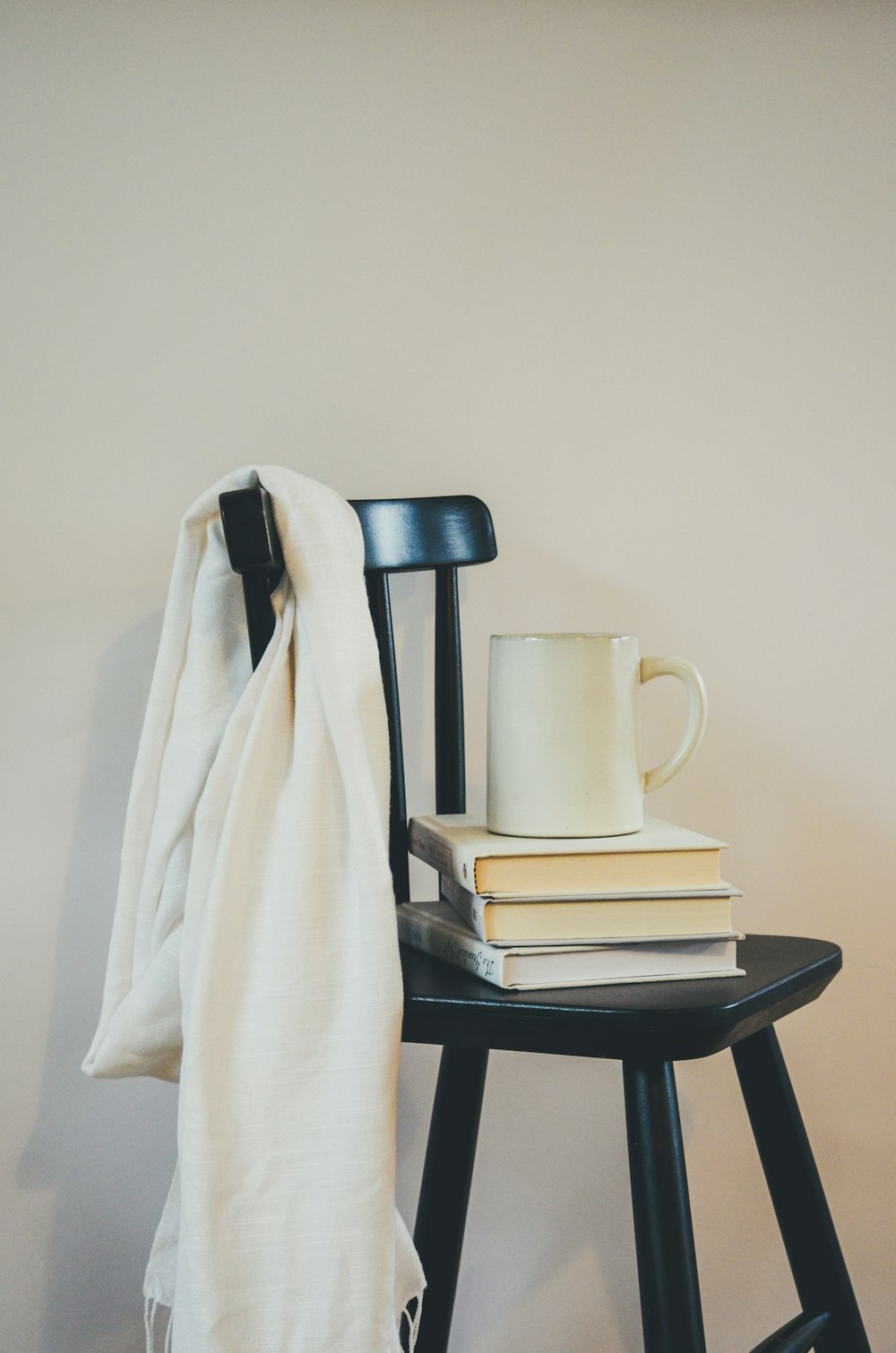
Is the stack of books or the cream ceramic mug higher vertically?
the cream ceramic mug

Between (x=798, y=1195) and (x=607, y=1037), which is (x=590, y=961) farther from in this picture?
(x=798, y=1195)

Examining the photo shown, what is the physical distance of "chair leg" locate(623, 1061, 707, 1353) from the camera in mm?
A: 535

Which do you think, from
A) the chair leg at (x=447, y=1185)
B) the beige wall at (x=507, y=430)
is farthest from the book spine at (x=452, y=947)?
the beige wall at (x=507, y=430)

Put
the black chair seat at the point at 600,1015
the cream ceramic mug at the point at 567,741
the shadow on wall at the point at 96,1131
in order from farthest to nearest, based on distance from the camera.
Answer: the shadow on wall at the point at 96,1131, the cream ceramic mug at the point at 567,741, the black chair seat at the point at 600,1015

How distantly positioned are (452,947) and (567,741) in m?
0.15

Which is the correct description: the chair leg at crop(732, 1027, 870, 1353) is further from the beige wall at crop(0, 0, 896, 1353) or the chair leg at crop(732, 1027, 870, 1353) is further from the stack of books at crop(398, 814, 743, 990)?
the beige wall at crop(0, 0, 896, 1353)

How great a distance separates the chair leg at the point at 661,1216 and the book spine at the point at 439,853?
0.45 feet

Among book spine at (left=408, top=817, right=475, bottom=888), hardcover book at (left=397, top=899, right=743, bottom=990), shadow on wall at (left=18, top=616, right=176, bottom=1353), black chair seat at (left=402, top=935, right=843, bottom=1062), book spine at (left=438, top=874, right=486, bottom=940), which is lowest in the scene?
shadow on wall at (left=18, top=616, right=176, bottom=1353)

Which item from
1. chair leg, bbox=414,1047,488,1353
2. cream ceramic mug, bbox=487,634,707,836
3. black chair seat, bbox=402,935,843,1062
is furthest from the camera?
chair leg, bbox=414,1047,488,1353

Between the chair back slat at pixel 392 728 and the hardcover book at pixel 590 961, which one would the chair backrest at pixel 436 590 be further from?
the hardcover book at pixel 590 961

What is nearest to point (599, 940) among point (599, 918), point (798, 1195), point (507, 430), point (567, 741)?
point (599, 918)

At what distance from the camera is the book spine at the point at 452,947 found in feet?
1.91

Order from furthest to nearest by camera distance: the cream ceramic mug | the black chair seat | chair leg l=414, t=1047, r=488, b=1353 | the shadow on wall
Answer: the shadow on wall, chair leg l=414, t=1047, r=488, b=1353, the cream ceramic mug, the black chair seat

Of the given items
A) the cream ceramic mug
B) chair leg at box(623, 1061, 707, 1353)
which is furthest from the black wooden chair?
the cream ceramic mug
